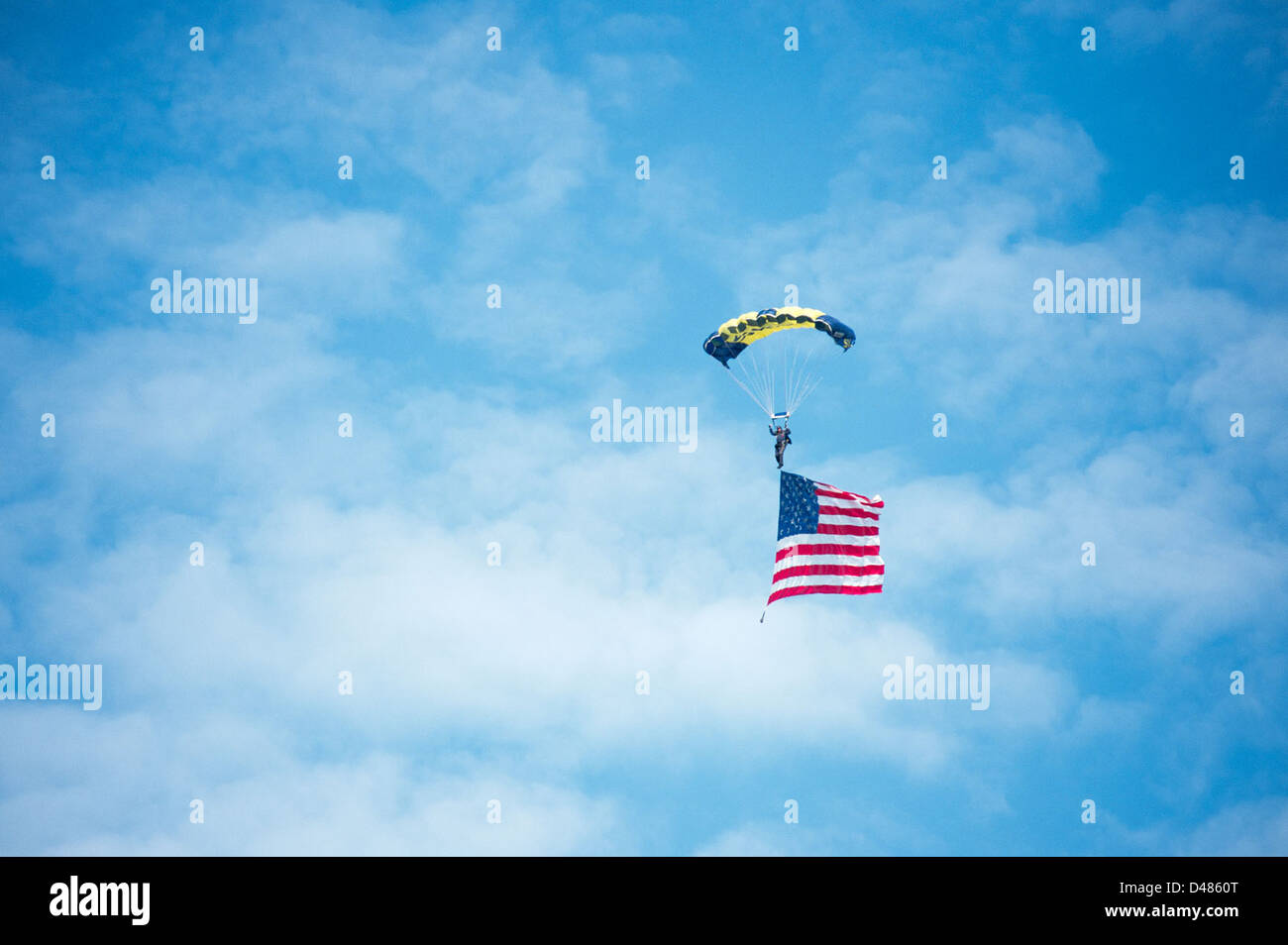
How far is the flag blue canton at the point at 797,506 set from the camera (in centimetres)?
5669

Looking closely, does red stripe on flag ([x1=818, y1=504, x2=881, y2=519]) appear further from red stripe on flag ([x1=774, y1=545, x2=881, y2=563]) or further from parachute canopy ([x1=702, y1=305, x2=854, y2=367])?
parachute canopy ([x1=702, y1=305, x2=854, y2=367])

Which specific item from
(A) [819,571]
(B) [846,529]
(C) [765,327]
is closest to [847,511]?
(B) [846,529]

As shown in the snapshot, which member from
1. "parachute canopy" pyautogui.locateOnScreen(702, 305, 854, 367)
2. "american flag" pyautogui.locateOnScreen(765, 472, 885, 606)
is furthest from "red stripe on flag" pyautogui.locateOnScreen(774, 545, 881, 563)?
"parachute canopy" pyautogui.locateOnScreen(702, 305, 854, 367)

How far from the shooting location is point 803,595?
5634 centimetres

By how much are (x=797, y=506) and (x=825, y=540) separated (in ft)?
5.35

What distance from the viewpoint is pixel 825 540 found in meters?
56.6

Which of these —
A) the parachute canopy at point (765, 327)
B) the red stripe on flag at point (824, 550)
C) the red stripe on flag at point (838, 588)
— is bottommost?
the red stripe on flag at point (838, 588)

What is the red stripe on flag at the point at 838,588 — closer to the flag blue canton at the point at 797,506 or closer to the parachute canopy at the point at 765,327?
the flag blue canton at the point at 797,506

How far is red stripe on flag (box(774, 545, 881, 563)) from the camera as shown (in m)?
56.5

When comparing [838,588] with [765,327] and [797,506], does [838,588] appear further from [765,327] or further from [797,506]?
[765,327]

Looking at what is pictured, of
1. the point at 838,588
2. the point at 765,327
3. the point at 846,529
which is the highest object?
the point at 765,327

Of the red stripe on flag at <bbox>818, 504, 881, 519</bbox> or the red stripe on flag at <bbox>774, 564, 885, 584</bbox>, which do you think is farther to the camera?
the red stripe on flag at <bbox>818, 504, 881, 519</bbox>

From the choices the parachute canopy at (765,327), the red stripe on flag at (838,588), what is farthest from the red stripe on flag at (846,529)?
the parachute canopy at (765,327)
